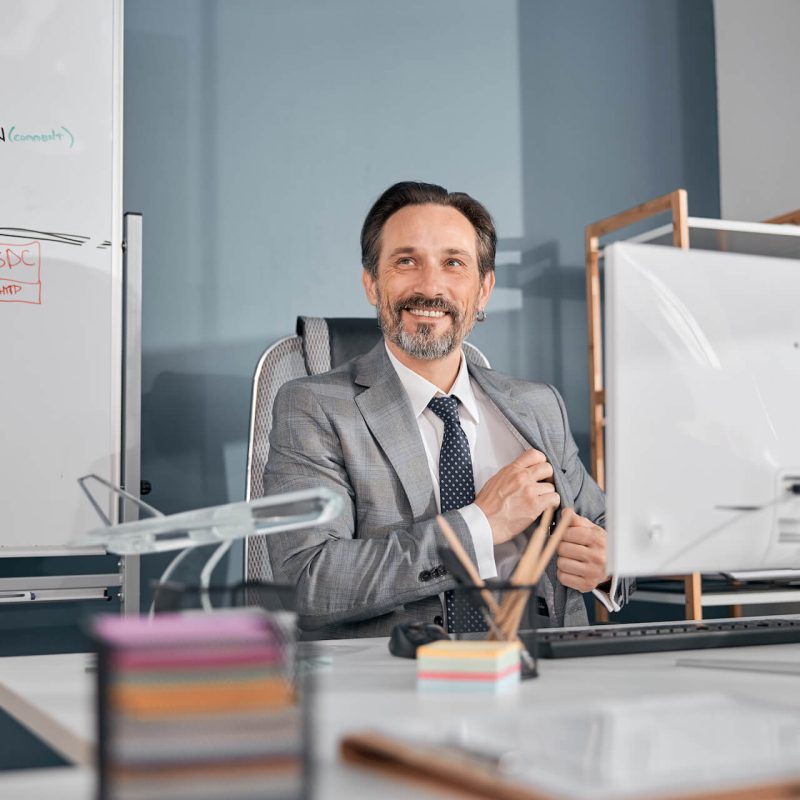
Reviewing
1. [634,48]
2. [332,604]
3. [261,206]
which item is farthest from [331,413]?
[634,48]

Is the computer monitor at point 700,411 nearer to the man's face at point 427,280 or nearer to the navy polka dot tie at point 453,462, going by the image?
the navy polka dot tie at point 453,462

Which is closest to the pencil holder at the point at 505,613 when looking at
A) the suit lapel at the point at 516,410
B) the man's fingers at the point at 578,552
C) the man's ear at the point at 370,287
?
the man's fingers at the point at 578,552

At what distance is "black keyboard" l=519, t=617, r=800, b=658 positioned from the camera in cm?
123

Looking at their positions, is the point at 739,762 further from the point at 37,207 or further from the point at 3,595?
the point at 37,207

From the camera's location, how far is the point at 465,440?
182 cm

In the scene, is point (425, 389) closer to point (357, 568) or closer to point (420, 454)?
point (420, 454)

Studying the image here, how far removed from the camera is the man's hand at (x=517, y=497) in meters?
1.60

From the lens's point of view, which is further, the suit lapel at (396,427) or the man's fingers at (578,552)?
the suit lapel at (396,427)

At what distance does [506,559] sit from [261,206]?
4.23ft

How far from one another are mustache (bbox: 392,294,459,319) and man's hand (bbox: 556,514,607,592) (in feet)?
1.86

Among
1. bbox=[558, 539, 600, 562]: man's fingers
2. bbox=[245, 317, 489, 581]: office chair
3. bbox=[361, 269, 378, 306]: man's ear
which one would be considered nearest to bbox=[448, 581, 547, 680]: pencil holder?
bbox=[558, 539, 600, 562]: man's fingers

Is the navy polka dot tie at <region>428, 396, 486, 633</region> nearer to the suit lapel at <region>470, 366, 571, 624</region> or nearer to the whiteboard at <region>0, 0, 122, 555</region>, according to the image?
the suit lapel at <region>470, 366, 571, 624</region>

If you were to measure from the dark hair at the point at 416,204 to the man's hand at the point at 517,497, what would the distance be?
0.56m

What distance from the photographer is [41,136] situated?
7.30 feet
